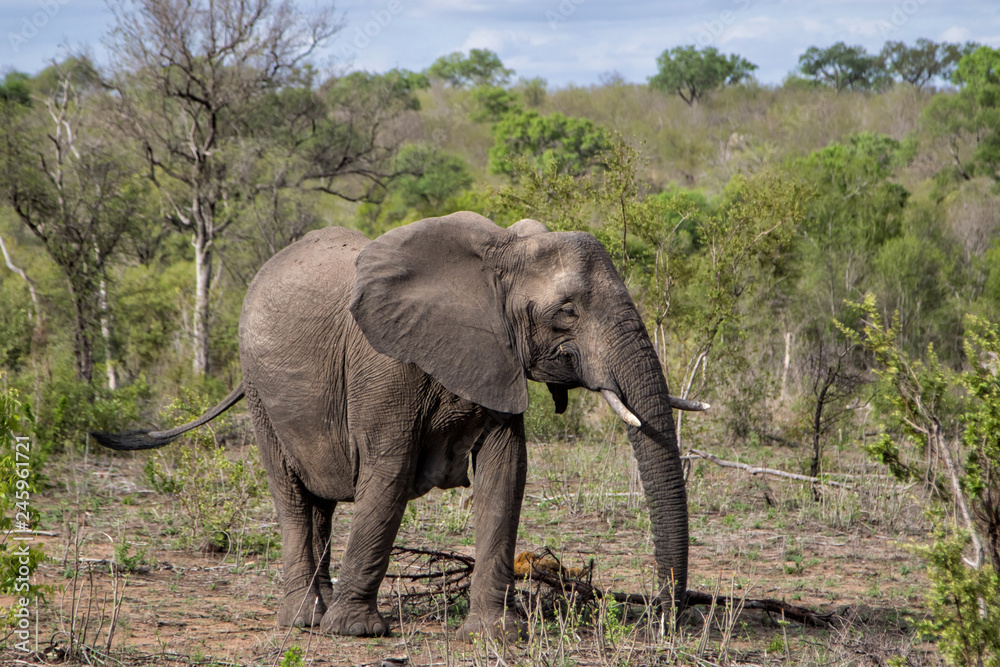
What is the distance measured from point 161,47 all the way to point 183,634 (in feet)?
50.4

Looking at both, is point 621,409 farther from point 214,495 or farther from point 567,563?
point 214,495

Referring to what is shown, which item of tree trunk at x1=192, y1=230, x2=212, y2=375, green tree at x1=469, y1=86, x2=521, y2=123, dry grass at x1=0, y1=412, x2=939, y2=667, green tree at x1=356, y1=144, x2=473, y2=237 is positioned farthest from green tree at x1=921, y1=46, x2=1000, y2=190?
green tree at x1=469, y1=86, x2=521, y2=123

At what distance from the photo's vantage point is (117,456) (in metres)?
11.7

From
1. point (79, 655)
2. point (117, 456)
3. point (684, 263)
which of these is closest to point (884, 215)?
point (684, 263)

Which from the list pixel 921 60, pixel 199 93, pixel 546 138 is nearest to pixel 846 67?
pixel 921 60

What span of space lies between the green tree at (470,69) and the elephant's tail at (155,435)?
67.5m

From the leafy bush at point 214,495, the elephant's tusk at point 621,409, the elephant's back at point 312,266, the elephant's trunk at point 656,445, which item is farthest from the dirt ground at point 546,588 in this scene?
the elephant's back at point 312,266

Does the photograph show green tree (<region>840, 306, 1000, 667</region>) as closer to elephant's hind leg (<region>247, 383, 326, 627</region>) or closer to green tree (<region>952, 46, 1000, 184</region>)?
elephant's hind leg (<region>247, 383, 326, 627</region>)

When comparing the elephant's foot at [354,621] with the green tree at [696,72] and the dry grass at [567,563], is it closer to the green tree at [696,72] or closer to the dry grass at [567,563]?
the dry grass at [567,563]

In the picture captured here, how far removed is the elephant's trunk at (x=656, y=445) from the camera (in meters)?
5.00

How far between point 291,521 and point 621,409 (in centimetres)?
239

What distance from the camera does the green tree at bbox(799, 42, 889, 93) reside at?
62.8 meters

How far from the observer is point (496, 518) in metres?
5.31

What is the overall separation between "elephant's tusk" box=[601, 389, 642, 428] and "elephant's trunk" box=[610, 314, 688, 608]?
0.09 meters
